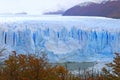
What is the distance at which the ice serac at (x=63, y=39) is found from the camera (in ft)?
83.5

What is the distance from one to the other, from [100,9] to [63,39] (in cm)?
1608

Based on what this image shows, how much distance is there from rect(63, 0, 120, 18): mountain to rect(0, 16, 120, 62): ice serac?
12.0 metres

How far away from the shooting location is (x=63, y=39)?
26.4 m

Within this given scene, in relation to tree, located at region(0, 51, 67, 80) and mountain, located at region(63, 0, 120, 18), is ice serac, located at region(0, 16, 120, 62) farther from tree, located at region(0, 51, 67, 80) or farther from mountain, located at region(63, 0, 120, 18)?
mountain, located at region(63, 0, 120, 18)

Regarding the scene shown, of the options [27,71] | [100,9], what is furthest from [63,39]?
[100,9]

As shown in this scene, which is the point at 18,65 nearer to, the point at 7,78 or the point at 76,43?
the point at 7,78

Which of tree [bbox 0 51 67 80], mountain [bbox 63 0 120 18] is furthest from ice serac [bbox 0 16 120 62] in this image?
mountain [bbox 63 0 120 18]

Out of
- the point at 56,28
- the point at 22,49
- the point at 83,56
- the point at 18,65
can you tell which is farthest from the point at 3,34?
the point at 18,65

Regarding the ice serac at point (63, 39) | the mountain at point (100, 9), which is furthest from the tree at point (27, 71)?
the mountain at point (100, 9)

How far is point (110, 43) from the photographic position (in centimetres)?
2644

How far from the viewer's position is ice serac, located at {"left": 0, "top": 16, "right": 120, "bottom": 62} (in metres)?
25.5

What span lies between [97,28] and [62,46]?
8.01 feet

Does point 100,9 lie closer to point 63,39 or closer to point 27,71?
point 63,39

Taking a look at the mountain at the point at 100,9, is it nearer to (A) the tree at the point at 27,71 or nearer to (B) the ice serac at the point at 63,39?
(B) the ice serac at the point at 63,39
